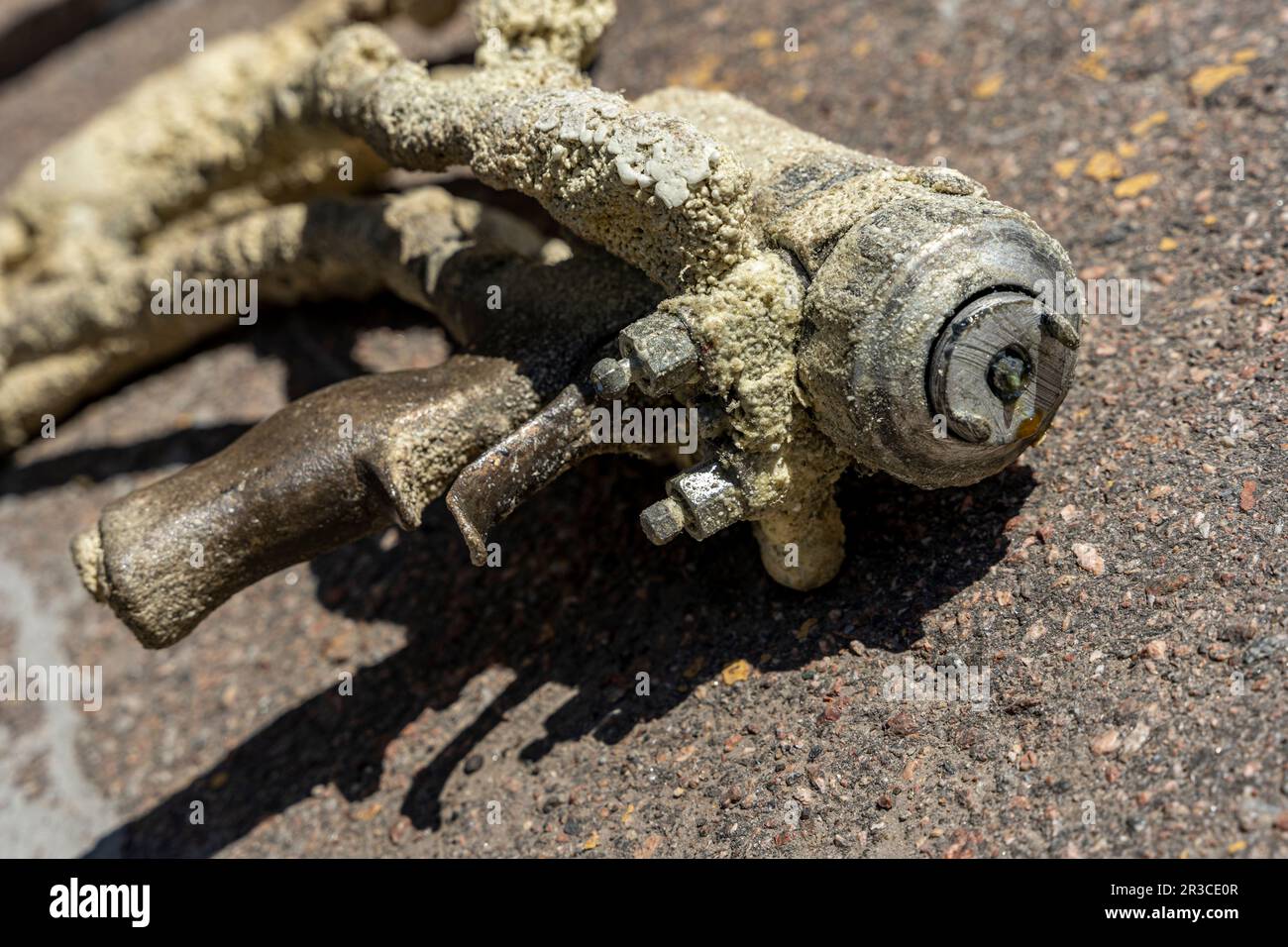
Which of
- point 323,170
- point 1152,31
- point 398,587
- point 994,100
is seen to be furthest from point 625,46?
point 398,587

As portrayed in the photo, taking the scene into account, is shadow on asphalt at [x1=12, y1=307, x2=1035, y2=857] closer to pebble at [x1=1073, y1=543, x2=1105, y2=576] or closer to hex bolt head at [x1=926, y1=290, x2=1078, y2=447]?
pebble at [x1=1073, y1=543, x2=1105, y2=576]

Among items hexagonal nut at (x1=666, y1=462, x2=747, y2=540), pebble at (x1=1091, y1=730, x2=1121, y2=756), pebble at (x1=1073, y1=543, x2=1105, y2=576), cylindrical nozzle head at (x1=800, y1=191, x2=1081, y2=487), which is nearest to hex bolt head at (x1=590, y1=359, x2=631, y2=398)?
hexagonal nut at (x1=666, y1=462, x2=747, y2=540)

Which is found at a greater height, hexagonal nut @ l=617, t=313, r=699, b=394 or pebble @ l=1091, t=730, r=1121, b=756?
hexagonal nut @ l=617, t=313, r=699, b=394

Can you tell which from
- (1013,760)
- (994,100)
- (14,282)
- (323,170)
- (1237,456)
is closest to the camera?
(1013,760)

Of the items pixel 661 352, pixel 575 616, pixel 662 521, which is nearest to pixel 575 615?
pixel 575 616

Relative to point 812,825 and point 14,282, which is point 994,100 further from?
point 14,282

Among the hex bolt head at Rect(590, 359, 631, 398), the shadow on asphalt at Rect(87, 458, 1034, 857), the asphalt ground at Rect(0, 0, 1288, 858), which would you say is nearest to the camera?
the asphalt ground at Rect(0, 0, 1288, 858)

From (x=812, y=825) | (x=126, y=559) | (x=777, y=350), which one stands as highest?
(x=777, y=350)
